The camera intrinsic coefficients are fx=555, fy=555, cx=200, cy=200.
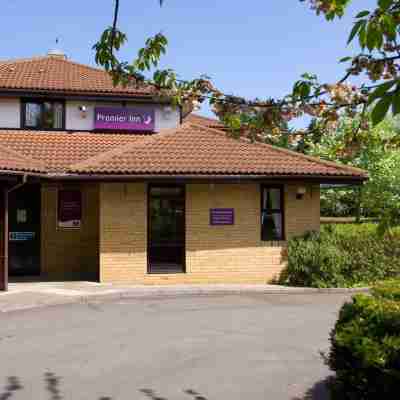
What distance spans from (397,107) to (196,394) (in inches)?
179

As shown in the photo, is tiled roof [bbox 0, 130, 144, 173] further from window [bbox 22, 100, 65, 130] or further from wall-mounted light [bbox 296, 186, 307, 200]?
wall-mounted light [bbox 296, 186, 307, 200]

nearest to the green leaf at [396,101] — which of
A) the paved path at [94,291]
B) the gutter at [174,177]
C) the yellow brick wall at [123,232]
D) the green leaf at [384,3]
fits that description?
the green leaf at [384,3]

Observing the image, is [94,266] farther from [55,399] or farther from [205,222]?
[55,399]

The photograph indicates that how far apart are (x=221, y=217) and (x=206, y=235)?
0.64m

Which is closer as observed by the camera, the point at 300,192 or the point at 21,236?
the point at 300,192

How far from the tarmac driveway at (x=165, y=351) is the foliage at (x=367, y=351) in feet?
3.36

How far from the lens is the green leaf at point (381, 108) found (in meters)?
2.06

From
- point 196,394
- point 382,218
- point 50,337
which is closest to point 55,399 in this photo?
point 196,394

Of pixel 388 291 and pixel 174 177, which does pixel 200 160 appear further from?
pixel 388 291

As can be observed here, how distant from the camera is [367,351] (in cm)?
461

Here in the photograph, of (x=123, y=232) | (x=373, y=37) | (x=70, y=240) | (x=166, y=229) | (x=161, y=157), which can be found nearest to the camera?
(x=373, y=37)

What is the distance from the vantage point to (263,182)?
15359 mm

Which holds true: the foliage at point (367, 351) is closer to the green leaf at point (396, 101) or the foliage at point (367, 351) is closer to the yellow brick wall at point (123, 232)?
the green leaf at point (396, 101)

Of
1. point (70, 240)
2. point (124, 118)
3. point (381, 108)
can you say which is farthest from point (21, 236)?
point (381, 108)
